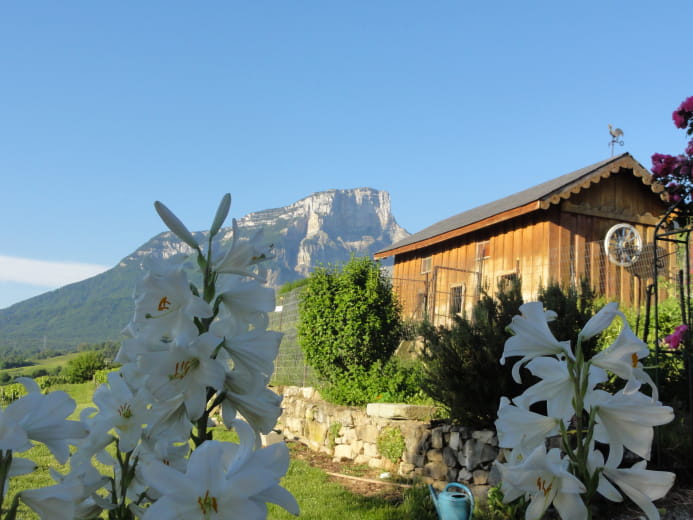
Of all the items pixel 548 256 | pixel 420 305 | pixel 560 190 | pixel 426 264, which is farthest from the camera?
pixel 426 264

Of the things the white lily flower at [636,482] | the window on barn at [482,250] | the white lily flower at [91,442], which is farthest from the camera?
the window on barn at [482,250]

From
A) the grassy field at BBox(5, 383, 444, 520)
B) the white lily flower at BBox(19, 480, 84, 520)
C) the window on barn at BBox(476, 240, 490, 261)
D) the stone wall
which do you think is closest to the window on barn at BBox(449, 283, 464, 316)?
the window on barn at BBox(476, 240, 490, 261)

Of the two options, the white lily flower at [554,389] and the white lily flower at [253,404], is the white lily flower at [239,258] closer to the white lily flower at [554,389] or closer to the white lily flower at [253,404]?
the white lily flower at [253,404]

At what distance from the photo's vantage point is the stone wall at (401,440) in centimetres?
567

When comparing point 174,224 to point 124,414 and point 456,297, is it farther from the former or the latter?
point 456,297

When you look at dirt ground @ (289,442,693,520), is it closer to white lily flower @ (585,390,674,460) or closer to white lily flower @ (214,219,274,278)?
white lily flower @ (585,390,674,460)

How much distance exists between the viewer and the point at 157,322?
2.89 ft

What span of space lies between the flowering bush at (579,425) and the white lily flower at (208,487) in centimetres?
41

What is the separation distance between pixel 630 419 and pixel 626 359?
0.31 feet

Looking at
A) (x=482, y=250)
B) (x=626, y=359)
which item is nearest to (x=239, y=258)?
(x=626, y=359)

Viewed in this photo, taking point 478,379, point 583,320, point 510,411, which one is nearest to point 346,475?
point 478,379

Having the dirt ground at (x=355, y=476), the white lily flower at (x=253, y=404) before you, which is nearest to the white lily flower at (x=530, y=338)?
the white lily flower at (x=253, y=404)

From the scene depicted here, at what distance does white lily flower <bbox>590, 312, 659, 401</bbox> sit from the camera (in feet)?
2.94

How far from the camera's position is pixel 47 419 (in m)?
0.83
